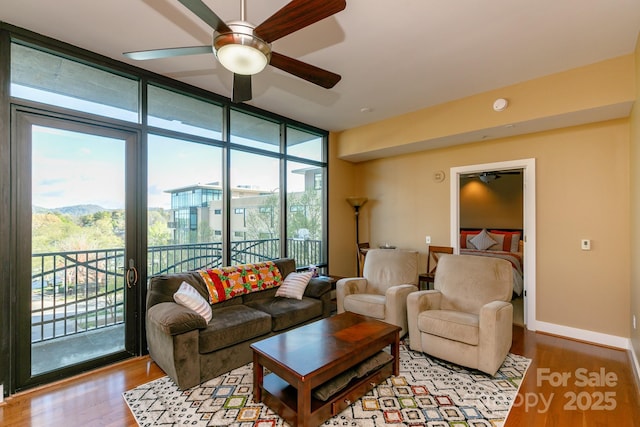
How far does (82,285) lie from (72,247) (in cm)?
38

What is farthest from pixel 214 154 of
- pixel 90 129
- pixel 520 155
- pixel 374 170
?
pixel 520 155

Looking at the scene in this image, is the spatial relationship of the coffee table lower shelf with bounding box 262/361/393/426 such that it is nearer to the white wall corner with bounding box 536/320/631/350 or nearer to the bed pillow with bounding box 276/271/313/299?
the bed pillow with bounding box 276/271/313/299

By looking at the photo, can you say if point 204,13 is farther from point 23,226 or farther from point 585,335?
point 585,335

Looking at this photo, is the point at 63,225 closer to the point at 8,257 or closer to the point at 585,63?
the point at 8,257

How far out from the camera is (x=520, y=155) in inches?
154

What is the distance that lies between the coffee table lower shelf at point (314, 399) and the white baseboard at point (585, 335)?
2.60 m

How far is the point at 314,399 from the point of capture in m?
2.03

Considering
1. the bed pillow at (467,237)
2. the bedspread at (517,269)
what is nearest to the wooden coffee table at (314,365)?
the bedspread at (517,269)

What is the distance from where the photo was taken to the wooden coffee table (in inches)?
Result: 75.1

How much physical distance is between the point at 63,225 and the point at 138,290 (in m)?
0.90

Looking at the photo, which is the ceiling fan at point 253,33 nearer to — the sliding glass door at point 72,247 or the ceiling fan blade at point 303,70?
the ceiling fan blade at point 303,70

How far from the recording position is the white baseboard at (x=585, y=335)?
322 centimetres

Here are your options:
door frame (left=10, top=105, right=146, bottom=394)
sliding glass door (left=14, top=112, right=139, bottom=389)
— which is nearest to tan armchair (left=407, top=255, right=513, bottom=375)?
sliding glass door (left=14, top=112, right=139, bottom=389)

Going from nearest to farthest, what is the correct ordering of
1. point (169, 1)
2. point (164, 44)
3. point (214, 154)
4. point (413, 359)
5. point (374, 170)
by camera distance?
point (169, 1)
point (164, 44)
point (413, 359)
point (214, 154)
point (374, 170)
